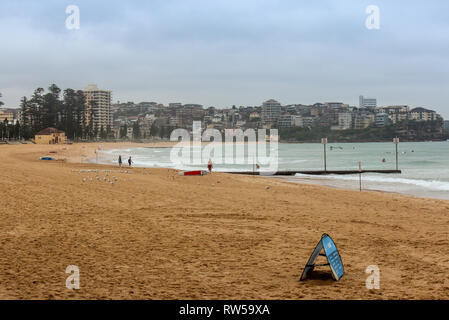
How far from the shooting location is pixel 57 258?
666cm

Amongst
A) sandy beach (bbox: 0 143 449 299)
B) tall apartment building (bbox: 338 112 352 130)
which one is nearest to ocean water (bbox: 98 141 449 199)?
sandy beach (bbox: 0 143 449 299)

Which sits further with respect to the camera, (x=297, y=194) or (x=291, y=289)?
(x=297, y=194)

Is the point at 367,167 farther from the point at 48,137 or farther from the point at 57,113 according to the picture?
the point at 57,113

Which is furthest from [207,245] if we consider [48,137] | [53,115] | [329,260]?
[53,115]

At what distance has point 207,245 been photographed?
25.5 ft

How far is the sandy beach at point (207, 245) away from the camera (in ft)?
17.6

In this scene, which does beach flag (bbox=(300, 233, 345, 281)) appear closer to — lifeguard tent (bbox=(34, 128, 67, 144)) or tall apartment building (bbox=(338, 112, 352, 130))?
lifeguard tent (bbox=(34, 128, 67, 144))

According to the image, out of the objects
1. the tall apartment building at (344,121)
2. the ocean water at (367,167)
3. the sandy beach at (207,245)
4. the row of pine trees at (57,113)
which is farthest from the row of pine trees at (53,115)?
the tall apartment building at (344,121)

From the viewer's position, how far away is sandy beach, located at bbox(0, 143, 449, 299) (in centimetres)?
537

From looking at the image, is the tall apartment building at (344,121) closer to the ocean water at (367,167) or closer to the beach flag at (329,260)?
the ocean water at (367,167)

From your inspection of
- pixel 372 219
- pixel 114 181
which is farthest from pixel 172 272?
pixel 114 181
